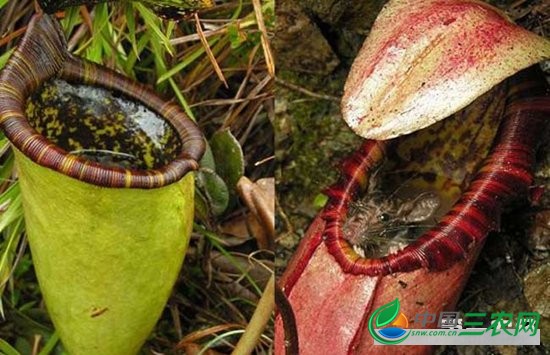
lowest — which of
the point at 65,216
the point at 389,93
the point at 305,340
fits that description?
the point at 305,340

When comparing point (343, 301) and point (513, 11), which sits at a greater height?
point (513, 11)

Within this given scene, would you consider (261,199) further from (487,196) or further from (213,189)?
(487,196)

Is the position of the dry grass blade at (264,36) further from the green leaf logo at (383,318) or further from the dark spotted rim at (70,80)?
the green leaf logo at (383,318)

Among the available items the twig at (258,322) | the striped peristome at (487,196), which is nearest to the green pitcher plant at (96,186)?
the twig at (258,322)

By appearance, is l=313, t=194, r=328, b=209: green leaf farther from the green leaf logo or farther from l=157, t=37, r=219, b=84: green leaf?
l=157, t=37, r=219, b=84: green leaf

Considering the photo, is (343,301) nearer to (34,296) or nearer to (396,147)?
(396,147)

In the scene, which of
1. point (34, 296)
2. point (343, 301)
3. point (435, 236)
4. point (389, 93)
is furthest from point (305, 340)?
point (34, 296)

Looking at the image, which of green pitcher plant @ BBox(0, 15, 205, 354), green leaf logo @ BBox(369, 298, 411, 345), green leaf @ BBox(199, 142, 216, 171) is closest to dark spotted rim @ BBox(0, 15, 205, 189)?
green pitcher plant @ BBox(0, 15, 205, 354)
